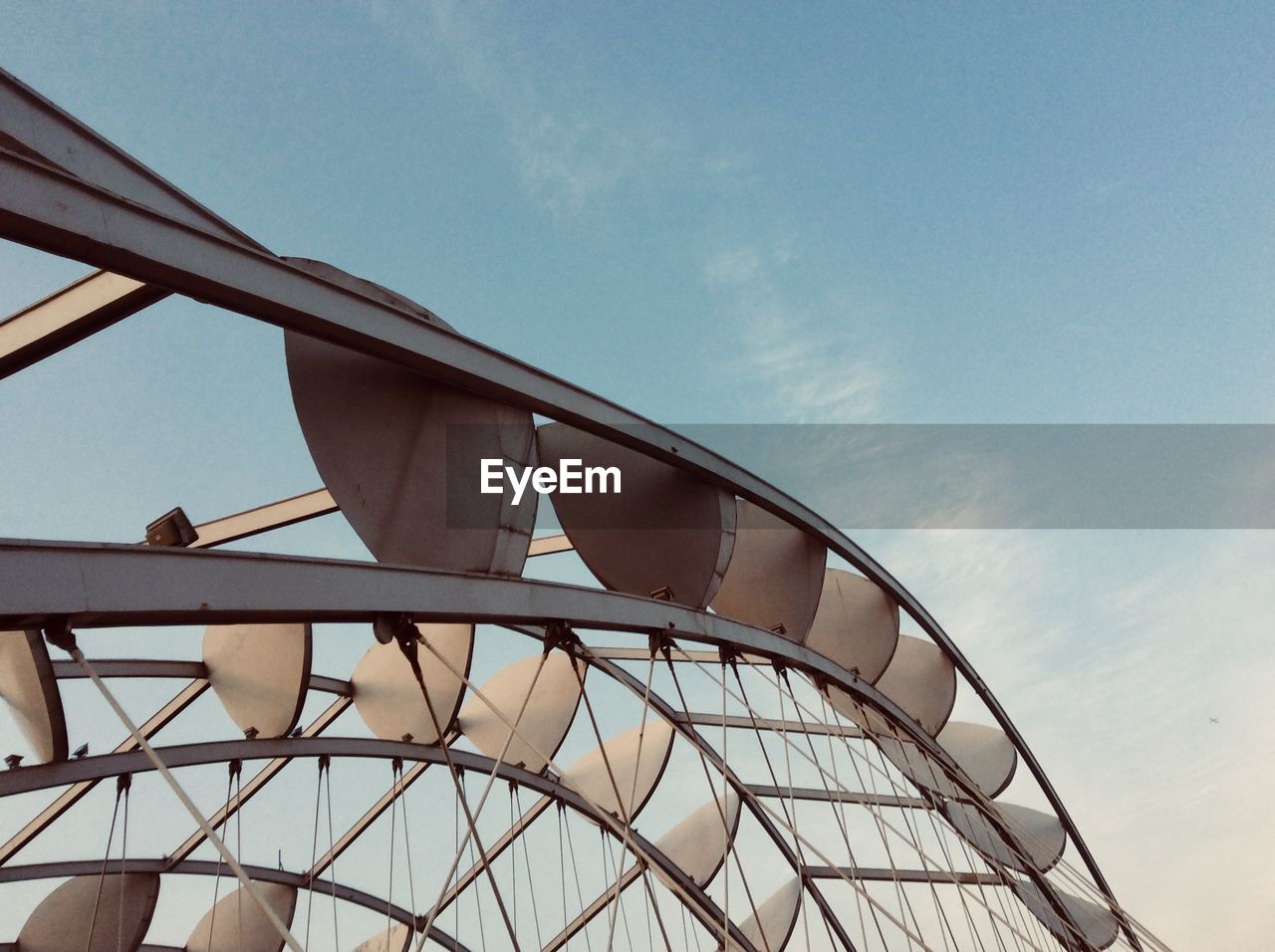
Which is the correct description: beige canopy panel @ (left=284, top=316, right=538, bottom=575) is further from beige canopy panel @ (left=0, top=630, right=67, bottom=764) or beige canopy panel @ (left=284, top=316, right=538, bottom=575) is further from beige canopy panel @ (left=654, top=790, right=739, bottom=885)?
beige canopy panel @ (left=654, top=790, right=739, bottom=885)

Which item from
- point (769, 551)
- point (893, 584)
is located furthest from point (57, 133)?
point (893, 584)

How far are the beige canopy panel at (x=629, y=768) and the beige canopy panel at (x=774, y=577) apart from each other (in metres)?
11.2

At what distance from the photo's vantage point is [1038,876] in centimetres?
3409

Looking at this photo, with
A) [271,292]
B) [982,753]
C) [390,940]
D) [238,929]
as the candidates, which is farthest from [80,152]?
[982,753]

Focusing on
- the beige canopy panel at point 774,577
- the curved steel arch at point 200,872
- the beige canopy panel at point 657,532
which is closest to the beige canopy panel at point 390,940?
the curved steel arch at point 200,872

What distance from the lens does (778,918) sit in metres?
37.7

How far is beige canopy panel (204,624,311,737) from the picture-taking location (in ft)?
67.6

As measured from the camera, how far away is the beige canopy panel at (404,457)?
10.7 m

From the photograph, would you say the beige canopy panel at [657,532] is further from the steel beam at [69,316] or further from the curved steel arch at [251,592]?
the steel beam at [69,316]

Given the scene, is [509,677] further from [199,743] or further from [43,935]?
[43,935]

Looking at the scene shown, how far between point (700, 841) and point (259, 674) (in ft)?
58.8

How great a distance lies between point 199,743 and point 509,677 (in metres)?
8.62

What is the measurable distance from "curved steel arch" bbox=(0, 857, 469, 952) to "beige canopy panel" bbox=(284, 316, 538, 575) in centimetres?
1558

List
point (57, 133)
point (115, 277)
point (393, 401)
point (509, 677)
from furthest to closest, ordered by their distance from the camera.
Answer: point (509, 677) → point (393, 401) → point (115, 277) → point (57, 133)
